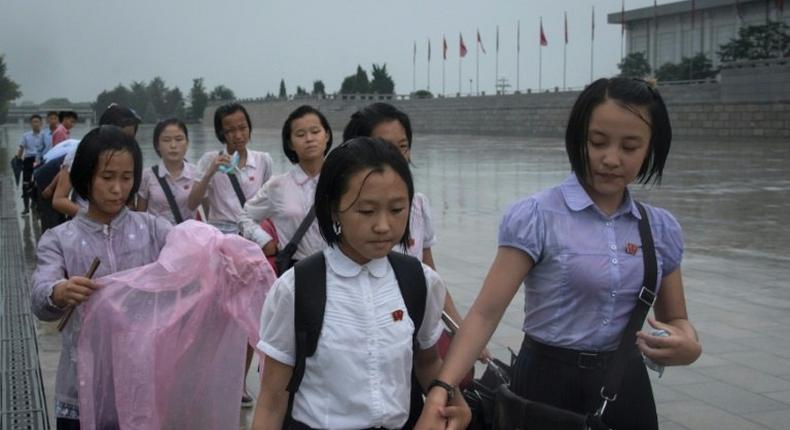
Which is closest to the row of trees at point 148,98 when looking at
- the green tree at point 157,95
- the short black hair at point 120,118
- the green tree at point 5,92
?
the green tree at point 157,95

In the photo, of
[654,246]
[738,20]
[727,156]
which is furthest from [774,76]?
[654,246]

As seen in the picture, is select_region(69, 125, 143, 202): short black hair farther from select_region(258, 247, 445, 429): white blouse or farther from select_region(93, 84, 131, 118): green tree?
select_region(93, 84, 131, 118): green tree

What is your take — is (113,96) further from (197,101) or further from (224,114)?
(197,101)

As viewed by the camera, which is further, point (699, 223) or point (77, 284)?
point (699, 223)

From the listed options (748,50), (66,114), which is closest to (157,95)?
(748,50)

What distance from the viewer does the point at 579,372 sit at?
216 cm

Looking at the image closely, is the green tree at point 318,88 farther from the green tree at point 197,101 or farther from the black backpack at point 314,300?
the black backpack at point 314,300

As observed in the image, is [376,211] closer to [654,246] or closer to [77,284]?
[654,246]

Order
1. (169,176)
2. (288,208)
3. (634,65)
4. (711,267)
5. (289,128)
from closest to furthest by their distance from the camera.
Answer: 1. (288,208)
2. (289,128)
3. (169,176)
4. (711,267)
5. (634,65)

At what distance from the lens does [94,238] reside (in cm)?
307

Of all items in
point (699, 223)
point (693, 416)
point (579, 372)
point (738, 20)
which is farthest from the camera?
point (738, 20)

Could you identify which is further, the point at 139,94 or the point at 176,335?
the point at 139,94

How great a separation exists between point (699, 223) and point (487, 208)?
118 inches

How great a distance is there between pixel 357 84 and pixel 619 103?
7646cm
